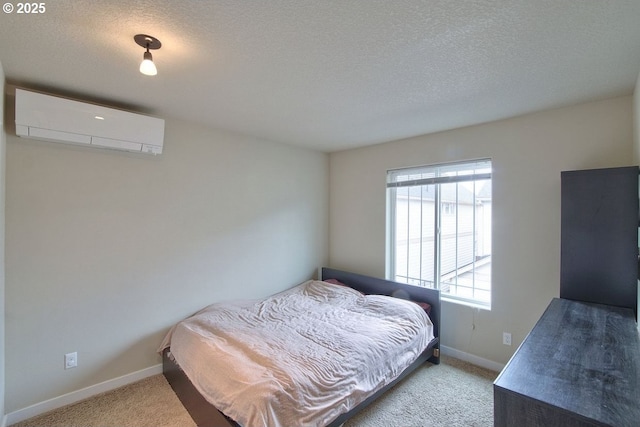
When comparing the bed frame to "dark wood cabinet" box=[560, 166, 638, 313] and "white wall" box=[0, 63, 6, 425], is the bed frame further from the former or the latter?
"dark wood cabinet" box=[560, 166, 638, 313]

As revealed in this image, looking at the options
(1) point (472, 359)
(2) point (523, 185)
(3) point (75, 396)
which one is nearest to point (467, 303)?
(1) point (472, 359)

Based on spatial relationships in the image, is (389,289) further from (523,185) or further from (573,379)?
(573,379)

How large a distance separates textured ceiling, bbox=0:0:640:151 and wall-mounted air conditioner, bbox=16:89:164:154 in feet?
0.47

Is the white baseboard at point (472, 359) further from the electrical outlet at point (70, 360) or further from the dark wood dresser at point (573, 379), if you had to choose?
the electrical outlet at point (70, 360)

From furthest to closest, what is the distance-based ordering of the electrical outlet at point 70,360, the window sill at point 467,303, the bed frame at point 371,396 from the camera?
the window sill at point 467,303 < the electrical outlet at point 70,360 < the bed frame at point 371,396

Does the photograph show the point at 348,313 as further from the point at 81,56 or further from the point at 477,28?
the point at 81,56

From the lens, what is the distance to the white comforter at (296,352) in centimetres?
171

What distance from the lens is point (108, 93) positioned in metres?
2.30

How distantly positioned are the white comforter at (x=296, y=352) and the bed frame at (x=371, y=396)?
9cm

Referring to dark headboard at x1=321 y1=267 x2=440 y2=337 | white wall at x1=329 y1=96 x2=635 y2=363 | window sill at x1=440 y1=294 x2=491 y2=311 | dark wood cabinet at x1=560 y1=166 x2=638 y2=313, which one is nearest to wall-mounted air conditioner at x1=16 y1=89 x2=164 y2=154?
dark headboard at x1=321 y1=267 x2=440 y2=337

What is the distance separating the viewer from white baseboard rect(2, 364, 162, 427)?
2.15 m

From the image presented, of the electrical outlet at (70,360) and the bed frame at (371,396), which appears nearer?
the bed frame at (371,396)

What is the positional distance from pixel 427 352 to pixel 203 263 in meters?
2.43

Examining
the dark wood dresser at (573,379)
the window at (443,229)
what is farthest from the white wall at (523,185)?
the dark wood dresser at (573,379)
